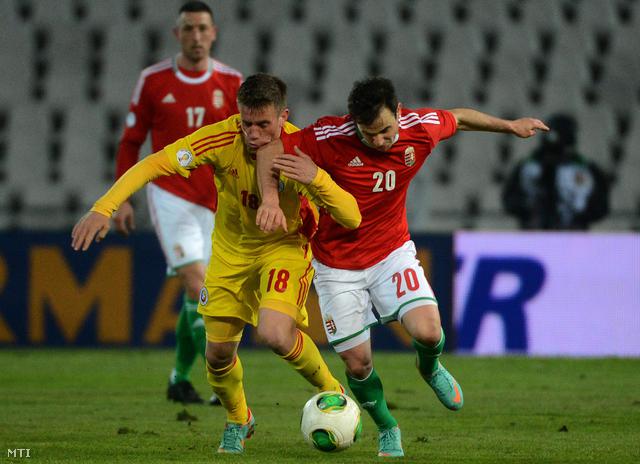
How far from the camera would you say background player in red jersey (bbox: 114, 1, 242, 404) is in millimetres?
7191

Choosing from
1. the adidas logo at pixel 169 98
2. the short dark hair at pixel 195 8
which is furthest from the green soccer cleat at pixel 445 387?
the short dark hair at pixel 195 8

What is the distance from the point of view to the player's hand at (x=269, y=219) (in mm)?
4781

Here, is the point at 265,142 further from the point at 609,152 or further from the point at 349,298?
the point at 609,152

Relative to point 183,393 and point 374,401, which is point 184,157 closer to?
point 374,401

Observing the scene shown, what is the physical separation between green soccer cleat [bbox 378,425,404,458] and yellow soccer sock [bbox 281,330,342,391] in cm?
45

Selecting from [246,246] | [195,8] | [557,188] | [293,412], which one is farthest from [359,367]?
[557,188]

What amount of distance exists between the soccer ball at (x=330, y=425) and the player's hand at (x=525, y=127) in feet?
5.12

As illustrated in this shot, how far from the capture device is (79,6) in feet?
47.0

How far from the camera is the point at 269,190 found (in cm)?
499

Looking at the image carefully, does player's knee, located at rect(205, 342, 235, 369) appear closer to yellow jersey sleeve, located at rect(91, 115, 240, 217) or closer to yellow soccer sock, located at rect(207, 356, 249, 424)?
yellow soccer sock, located at rect(207, 356, 249, 424)

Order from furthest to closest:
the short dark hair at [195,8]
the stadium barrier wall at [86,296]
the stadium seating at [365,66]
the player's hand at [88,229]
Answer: the stadium seating at [365,66] → the stadium barrier wall at [86,296] → the short dark hair at [195,8] → the player's hand at [88,229]

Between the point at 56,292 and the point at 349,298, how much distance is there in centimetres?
560

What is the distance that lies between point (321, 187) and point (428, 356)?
982 millimetres

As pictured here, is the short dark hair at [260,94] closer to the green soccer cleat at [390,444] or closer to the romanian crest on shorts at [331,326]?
the romanian crest on shorts at [331,326]
